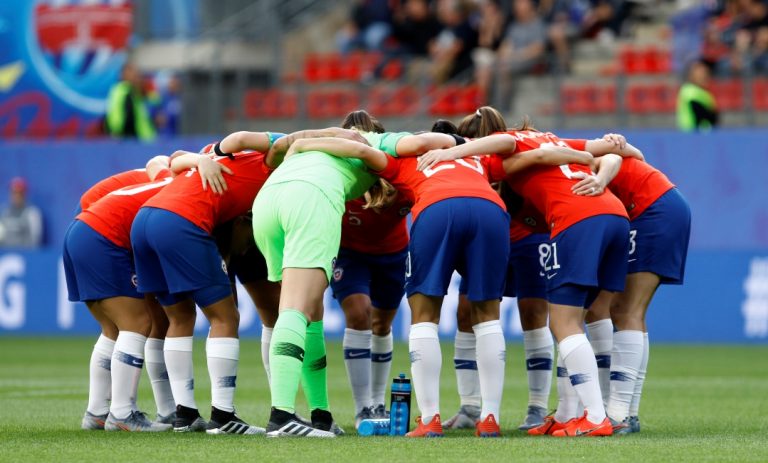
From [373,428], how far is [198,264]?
1491 millimetres

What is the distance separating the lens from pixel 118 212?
29.5 ft

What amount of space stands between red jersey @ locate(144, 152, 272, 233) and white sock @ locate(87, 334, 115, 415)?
1.16m

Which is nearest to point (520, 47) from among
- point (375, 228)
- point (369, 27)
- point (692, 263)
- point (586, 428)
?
point (369, 27)

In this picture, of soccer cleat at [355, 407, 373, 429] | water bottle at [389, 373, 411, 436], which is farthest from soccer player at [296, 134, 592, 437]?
soccer cleat at [355, 407, 373, 429]

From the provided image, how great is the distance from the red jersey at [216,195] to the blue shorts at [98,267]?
21.2 inches

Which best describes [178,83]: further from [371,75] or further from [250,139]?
[250,139]

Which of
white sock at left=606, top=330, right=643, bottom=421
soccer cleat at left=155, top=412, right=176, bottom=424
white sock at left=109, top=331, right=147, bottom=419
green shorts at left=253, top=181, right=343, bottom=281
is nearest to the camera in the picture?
green shorts at left=253, top=181, right=343, bottom=281

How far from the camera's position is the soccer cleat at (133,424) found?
8734 millimetres

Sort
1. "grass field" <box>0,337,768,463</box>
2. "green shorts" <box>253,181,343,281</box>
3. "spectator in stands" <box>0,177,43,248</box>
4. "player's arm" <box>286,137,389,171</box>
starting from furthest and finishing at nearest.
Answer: "spectator in stands" <box>0,177,43,248</box>
"player's arm" <box>286,137,389,171</box>
"green shorts" <box>253,181,343,281</box>
"grass field" <box>0,337,768,463</box>

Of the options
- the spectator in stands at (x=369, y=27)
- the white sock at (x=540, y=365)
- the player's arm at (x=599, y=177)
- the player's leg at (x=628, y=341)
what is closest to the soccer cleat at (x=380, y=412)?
the white sock at (x=540, y=365)

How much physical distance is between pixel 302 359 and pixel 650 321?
1118 centimetres

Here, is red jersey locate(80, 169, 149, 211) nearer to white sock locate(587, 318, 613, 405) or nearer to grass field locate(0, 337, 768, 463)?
grass field locate(0, 337, 768, 463)

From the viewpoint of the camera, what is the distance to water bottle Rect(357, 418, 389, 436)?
8.38 meters

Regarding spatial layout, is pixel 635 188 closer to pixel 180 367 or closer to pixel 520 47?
pixel 180 367
